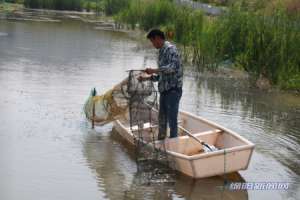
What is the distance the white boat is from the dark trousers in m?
0.17

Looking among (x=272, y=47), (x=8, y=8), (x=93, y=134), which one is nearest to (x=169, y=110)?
(x=93, y=134)

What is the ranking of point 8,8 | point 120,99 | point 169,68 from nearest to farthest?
point 169,68
point 120,99
point 8,8

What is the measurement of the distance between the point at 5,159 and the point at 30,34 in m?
22.0

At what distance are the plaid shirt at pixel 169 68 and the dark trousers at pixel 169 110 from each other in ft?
0.35

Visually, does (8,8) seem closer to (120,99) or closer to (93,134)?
(93,134)

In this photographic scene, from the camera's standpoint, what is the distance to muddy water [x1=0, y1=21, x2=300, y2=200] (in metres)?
8.21

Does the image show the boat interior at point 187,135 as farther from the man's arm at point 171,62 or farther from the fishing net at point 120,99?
the man's arm at point 171,62

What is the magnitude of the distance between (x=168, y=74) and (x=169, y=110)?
595 millimetres

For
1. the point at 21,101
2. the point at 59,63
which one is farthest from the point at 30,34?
the point at 21,101

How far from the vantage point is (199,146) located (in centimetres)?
916

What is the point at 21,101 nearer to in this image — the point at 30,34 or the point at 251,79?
the point at 251,79

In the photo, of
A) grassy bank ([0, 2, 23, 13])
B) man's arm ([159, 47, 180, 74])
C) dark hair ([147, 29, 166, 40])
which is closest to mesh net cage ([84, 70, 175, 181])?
man's arm ([159, 47, 180, 74])

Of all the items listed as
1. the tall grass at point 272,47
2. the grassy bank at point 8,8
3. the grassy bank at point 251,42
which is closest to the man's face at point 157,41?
the grassy bank at point 251,42

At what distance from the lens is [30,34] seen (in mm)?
30344
